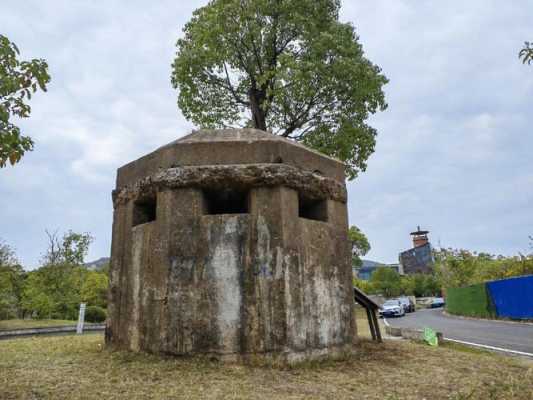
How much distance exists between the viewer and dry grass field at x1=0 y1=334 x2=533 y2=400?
140 inches

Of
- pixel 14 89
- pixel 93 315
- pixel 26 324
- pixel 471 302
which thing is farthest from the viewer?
pixel 471 302

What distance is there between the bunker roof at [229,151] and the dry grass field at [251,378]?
245 cm

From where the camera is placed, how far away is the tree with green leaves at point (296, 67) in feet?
37.9

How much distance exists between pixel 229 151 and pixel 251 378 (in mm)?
2759

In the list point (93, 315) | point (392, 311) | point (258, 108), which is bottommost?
point (392, 311)

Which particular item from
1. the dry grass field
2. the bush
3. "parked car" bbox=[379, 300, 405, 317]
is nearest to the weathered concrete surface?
the dry grass field

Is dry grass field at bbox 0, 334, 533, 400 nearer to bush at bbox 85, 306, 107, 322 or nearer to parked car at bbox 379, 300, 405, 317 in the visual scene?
bush at bbox 85, 306, 107, 322

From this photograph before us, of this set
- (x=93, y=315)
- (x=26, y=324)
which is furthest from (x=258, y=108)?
(x=93, y=315)

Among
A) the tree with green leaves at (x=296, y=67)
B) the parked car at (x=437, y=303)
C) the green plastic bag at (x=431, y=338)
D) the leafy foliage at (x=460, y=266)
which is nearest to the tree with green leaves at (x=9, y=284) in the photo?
the tree with green leaves at (x=296, y=67)

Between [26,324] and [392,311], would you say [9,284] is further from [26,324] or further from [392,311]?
[392,311]

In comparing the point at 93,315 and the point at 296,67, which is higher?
the point at 296,67

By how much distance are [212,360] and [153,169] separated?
268 cm

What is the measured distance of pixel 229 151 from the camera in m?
5.34

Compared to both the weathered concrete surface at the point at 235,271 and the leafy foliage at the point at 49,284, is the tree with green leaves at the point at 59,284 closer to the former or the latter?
the leafy foliage at the point at 49,284
